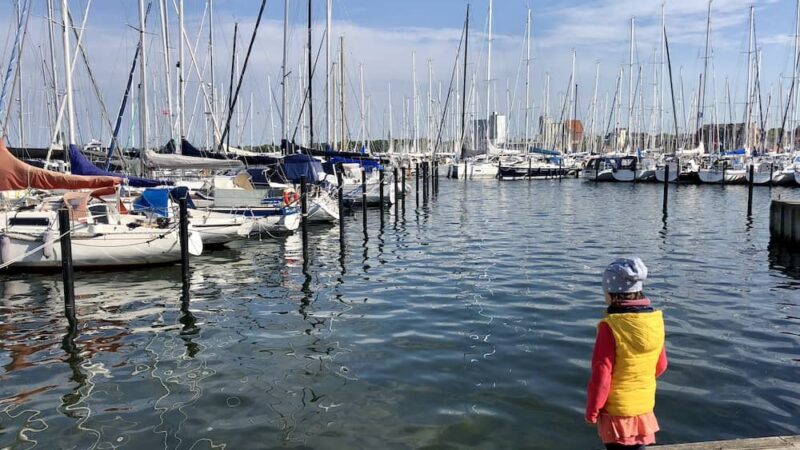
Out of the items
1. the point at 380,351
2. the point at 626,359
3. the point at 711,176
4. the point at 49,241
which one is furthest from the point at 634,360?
the point at 711,176

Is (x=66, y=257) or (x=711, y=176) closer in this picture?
(x=66, y=257)

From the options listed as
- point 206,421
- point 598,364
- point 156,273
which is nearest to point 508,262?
point 156,273

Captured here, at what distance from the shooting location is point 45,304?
1413cm

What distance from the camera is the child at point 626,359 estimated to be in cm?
423

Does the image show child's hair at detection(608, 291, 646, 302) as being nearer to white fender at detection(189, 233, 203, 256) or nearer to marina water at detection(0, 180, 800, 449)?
marina water at detection(0, 180, 800, 449)

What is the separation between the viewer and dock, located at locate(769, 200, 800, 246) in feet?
67.2

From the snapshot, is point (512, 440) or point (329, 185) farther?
point (329, 185)

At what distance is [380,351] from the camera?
10.3m

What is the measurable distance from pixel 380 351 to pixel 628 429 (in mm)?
6173

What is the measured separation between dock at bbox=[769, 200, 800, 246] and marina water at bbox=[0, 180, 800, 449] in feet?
4.80

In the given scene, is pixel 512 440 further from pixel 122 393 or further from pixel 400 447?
pixel 122 393

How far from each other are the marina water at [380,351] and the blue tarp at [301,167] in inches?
384

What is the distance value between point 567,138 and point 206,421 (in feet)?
317

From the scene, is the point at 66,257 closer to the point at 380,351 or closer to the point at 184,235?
the point at 184,235
